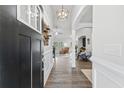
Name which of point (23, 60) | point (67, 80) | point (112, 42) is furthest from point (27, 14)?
point (67, 80)

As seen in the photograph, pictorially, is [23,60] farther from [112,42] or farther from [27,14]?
[112,42]

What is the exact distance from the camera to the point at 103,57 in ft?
5.90

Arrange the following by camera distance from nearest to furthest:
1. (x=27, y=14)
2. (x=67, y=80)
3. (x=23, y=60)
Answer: (x=23, y=60) < (x=27, y=14) < (x=67, y=80)

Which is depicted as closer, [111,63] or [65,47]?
[111,63]

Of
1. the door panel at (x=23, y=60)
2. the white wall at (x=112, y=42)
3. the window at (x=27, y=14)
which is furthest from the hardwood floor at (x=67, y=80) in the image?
the white wall at (x=112, y=42)

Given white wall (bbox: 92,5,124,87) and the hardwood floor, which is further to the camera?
the hardwood floor

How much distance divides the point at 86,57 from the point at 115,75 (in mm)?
11236

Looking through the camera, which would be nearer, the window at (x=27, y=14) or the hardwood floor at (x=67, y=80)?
the window at (x=27, y=14)

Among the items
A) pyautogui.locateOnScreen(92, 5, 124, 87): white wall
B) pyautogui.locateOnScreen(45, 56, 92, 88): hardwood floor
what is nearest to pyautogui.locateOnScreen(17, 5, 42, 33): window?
pyautogui.locateOnScreen(92, 5, 124, 87): white wall

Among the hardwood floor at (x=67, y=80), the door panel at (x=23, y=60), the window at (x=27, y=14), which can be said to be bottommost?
the hardwood floor at (x=67, y=80)

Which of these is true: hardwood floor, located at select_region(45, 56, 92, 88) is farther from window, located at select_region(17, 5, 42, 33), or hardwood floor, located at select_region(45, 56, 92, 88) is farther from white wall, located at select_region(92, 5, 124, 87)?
white wall, located at select_region(92, 5, 124, 87)

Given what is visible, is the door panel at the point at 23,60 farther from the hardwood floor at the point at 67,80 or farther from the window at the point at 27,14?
the hardwood floor at the point at 67,80
